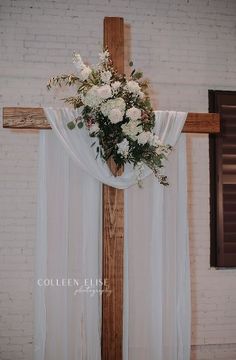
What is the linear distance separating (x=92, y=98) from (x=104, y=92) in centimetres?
8

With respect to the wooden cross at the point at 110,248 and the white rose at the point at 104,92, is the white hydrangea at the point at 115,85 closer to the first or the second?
the white rose at the point at 104,92

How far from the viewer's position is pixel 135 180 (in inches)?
86.5

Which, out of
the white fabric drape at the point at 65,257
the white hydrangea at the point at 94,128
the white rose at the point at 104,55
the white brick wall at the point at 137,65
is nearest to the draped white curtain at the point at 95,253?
the white fabric drape at the point at 65,257

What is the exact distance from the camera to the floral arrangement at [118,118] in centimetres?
204

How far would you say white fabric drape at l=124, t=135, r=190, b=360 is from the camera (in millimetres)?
2223

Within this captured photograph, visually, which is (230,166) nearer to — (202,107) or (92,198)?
(202,107)

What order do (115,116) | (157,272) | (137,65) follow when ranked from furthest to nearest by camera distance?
(137,65) < (157,272) < (115,116)

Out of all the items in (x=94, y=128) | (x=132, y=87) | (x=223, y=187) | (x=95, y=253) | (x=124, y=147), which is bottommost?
(x=95, y=253)

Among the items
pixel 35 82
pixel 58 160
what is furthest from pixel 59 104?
pixel 58 160

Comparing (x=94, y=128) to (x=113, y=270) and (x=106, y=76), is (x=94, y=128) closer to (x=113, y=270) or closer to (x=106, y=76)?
(x=106, y=76)

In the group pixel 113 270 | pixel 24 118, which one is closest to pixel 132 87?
pixel 24 118

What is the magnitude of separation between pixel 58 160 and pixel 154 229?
70cm

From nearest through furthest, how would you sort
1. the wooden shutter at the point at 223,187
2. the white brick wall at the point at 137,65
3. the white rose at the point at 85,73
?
the white rose at the point at 85,73 → the white brick wall at the point at 137,65 → the wooden shutter at the point at 223,187

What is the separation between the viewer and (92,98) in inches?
80.2
